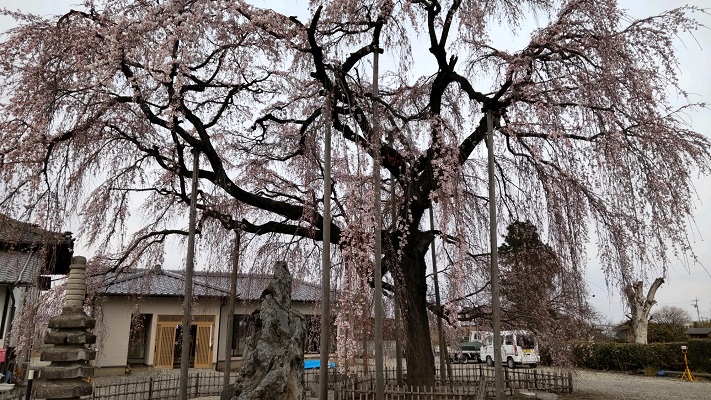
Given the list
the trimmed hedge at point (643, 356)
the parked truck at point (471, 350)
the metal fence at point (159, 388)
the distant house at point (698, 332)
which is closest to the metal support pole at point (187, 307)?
the metal fence at point (159, 388)

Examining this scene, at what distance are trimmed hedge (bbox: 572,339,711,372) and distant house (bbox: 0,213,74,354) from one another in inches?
732

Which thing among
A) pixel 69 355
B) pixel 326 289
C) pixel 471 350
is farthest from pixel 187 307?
pixel 471 350

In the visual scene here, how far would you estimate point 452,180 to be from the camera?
7.85 m

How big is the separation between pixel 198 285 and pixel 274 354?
12.5 meters

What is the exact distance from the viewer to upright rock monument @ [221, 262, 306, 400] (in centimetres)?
604

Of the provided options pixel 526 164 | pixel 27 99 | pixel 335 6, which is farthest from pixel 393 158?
pixel 27 99

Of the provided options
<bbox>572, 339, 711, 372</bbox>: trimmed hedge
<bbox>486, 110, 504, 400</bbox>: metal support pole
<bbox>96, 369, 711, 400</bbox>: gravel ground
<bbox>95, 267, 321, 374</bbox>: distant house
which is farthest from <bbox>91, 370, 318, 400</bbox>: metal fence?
<bbox>572, 339, 711, 372</bbox>: trimmed hedge

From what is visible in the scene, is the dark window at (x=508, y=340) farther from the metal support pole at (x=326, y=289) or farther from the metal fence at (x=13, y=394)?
the metal fence at (x=13, y=394)

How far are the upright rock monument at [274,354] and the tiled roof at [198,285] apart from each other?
151 inches

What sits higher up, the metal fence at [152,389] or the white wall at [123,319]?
the white wall at [123,319]

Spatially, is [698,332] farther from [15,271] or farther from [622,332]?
[15,271]

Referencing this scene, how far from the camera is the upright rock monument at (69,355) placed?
5.88 m

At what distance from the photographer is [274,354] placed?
6.29m

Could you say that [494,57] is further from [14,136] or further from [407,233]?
[14,136]
